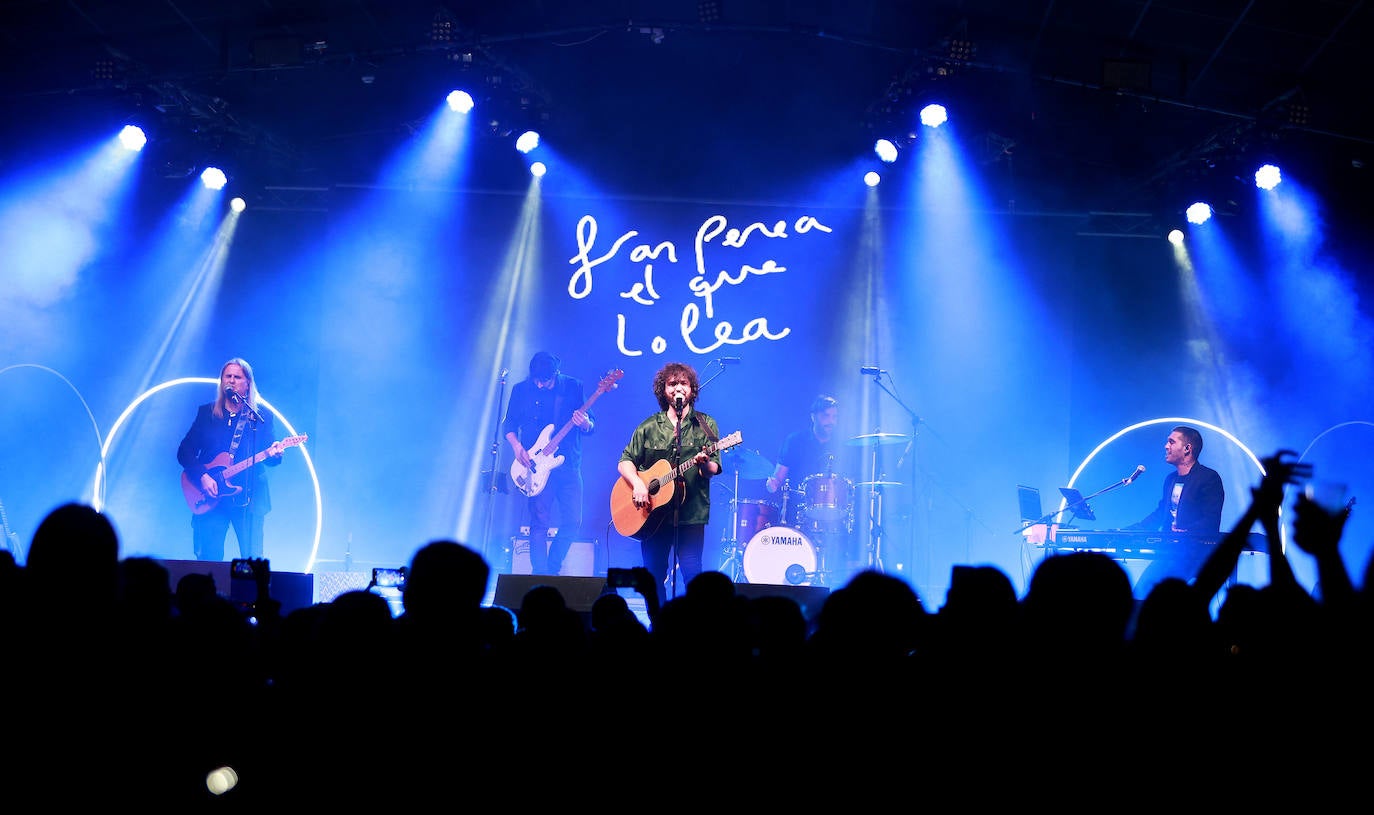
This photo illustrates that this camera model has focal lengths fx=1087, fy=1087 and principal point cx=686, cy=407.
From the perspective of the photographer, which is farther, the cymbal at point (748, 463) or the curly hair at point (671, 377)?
the cymbal at point (748, 463)

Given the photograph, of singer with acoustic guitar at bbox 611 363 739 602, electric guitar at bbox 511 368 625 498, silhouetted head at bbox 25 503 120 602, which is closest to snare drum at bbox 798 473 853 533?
electric guitar at bbox 511 368 625 498

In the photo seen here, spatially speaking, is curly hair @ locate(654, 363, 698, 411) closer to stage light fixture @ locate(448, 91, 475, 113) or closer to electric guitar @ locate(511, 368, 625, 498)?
electric guitar @ locate(511, 368, 625, 498)

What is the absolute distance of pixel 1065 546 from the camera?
8609 millimetres

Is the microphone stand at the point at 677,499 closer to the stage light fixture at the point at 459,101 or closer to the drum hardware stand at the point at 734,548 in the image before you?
the drum hardware stand at the point at 734,548

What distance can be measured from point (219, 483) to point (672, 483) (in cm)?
484

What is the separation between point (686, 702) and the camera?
2354 millimetres

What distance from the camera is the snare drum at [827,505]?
9992 millimetres

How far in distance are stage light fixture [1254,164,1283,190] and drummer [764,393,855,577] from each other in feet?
14.7

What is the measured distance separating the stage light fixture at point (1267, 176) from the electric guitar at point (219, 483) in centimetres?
962

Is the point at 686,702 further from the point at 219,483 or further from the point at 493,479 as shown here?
the point at 219,483

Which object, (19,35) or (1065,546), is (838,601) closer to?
(1065,546)

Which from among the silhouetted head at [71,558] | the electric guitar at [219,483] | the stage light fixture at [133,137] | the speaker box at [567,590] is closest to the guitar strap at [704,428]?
the speaker box at [567,590]

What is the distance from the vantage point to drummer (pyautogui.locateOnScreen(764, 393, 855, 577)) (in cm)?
1034

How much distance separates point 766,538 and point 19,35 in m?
7.92
